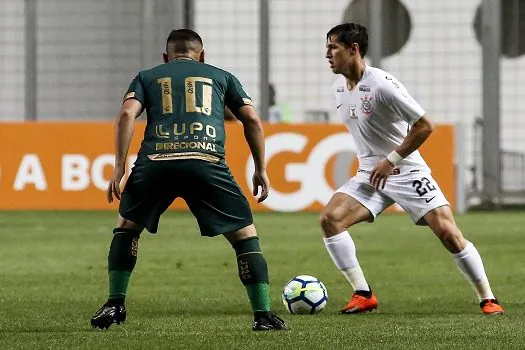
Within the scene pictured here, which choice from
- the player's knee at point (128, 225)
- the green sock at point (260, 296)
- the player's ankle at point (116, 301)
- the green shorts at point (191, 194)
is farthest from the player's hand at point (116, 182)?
the green sock at point (260, 296)

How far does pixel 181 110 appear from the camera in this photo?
8.21 m

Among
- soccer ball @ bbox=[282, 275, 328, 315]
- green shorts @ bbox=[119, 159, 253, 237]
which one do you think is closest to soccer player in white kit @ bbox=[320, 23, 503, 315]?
soccer ball @ bbox=[282, 275, 328, 315]

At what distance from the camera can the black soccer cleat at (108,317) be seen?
8.23 meters

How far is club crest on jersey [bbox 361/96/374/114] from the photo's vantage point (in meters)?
9.71

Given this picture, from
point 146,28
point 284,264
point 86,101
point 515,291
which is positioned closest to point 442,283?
point 515,291

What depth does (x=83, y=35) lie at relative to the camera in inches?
1036

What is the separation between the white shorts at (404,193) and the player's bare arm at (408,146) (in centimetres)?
27

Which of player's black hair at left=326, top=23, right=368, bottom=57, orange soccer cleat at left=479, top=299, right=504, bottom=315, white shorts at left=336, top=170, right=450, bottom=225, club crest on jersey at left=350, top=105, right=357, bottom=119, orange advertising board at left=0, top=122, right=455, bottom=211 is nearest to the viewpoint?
orange soccer cleat at left=479, top=299, right=504, bottom=315

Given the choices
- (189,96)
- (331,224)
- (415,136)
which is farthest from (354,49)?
(189,96)

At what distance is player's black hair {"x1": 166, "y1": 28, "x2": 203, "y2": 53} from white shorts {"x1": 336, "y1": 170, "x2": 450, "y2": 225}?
6.49 feet

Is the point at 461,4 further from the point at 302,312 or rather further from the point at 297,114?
the point at 302,312

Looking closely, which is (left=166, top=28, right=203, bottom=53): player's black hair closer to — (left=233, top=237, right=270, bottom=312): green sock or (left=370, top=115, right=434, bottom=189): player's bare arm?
(left=233, top=237, right=270, bottom=312): green sock

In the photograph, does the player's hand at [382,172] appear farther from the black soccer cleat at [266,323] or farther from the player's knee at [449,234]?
the black soccer cleat at [266,323]

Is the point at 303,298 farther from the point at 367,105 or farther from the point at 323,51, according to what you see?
the point at 323,51
